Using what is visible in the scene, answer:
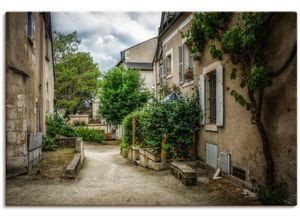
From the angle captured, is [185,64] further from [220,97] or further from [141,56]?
[141,56]

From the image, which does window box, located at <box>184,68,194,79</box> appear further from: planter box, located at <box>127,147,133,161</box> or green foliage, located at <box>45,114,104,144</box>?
green foliage, located at <box>45,114,104,144</box>

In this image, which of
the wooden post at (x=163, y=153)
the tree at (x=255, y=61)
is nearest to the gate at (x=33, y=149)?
the wooden post at (x=163, y=153)

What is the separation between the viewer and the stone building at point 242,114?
185 inches

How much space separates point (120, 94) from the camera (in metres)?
20.8

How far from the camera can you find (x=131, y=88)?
69.1 feet

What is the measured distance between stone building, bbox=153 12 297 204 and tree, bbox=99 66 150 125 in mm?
10076

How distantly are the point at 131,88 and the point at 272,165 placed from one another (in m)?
16.4

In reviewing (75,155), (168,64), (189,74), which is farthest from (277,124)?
(168,64)

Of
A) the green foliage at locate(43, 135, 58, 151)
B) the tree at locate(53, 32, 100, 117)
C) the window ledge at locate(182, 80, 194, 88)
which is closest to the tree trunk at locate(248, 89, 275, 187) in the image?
the window ledge at locate(182, 80, 194, 88)

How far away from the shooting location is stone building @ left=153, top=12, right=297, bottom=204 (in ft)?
15.4

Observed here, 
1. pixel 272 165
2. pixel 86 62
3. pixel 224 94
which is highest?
pixel 86 62

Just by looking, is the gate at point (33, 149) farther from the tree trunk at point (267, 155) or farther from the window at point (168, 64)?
the window at point (168, 64)
